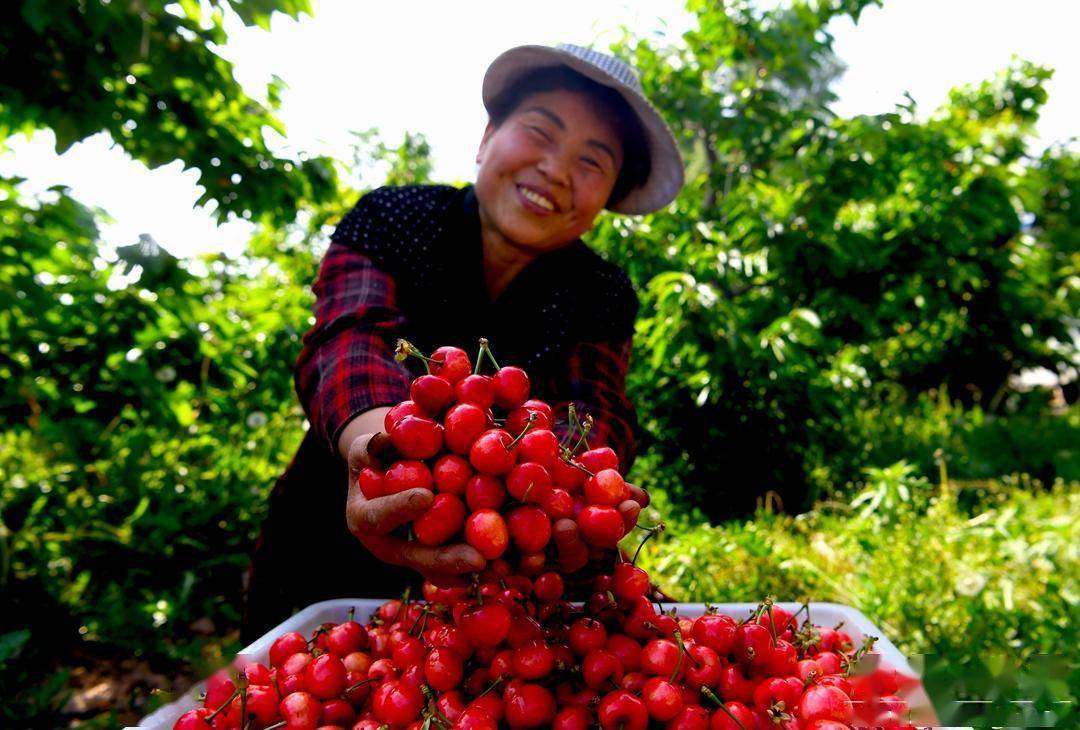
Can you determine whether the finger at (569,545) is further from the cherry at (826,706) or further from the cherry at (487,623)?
the cherry at (826,706)

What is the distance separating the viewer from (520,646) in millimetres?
935

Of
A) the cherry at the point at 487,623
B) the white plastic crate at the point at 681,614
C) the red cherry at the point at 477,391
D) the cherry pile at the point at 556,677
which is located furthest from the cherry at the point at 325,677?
the red cherry at the point at 477,391

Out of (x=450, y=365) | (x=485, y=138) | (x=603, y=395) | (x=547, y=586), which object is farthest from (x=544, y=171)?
(x=547, y=586)

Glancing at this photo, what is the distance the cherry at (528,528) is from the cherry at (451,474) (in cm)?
7

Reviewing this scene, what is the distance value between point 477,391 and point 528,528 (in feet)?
0.64

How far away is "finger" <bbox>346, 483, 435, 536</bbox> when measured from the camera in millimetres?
788

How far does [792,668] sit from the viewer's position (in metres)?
1.02

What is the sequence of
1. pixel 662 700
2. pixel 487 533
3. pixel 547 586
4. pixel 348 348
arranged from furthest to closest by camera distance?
pixel 348 348
pixel 547 586
pixel 662 700
pixel 487 533

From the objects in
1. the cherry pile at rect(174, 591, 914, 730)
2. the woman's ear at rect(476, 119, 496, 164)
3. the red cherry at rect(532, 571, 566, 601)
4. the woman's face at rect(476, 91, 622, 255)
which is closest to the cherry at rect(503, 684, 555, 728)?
the cherry pile at rect(174, 591, 914, 730)

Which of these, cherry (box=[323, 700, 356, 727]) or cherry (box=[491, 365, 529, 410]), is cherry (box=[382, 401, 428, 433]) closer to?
cherry (box=[491, 365, 529, 410])

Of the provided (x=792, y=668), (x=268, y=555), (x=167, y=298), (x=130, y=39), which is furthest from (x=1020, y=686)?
(x=167, y=298)

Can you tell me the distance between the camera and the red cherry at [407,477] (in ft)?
2.70

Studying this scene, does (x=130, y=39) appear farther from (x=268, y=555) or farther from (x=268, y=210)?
(x=268, y=555)

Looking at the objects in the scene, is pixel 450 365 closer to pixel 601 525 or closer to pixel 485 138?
pixel 601 525
